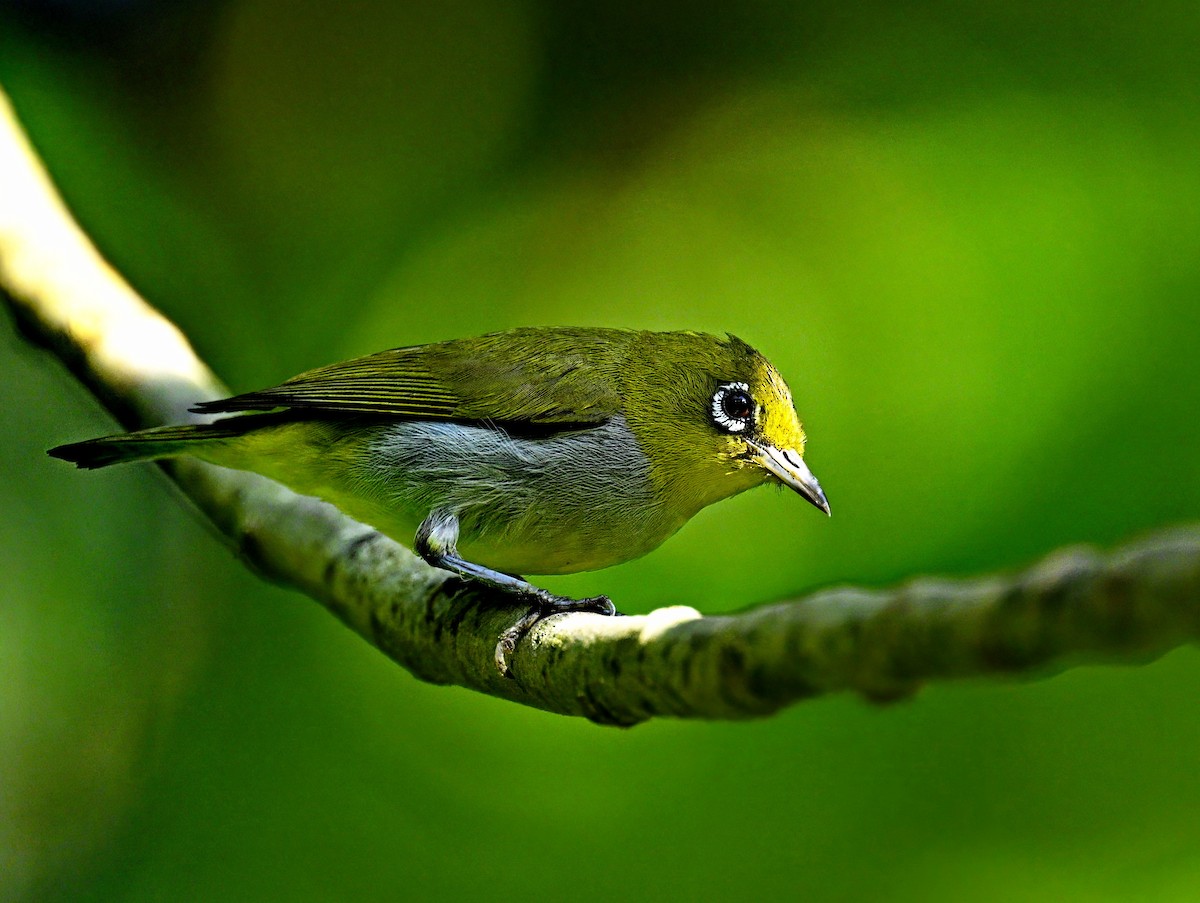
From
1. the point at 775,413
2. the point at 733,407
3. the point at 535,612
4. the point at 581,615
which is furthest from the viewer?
the point at 733,407

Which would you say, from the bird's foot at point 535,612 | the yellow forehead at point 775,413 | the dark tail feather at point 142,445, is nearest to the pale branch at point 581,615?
the bird's foot at point 535,612

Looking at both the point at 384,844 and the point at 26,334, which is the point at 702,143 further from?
the point at 384,844

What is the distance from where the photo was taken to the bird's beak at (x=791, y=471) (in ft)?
10.9

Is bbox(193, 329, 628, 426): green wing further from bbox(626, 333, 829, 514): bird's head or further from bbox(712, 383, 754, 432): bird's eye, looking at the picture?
bbox(712, 383, 754, 432): bird's eye

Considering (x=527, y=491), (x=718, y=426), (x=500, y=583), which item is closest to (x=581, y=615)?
(x=500, y=583)

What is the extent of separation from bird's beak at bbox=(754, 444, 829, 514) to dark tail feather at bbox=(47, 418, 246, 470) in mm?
1716

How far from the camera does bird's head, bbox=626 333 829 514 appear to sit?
361cm

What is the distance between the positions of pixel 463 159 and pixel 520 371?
156 cm

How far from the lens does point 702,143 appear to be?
5.04 meters

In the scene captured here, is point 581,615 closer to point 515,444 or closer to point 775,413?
point 515,444

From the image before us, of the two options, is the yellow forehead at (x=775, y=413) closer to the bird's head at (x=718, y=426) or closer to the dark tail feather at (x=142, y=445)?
the bird's head at (x=718, y=426)

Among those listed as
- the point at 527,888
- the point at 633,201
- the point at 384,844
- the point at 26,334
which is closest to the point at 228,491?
the point at 26,334

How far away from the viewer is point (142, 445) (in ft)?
11.4

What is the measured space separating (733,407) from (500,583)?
108cm
